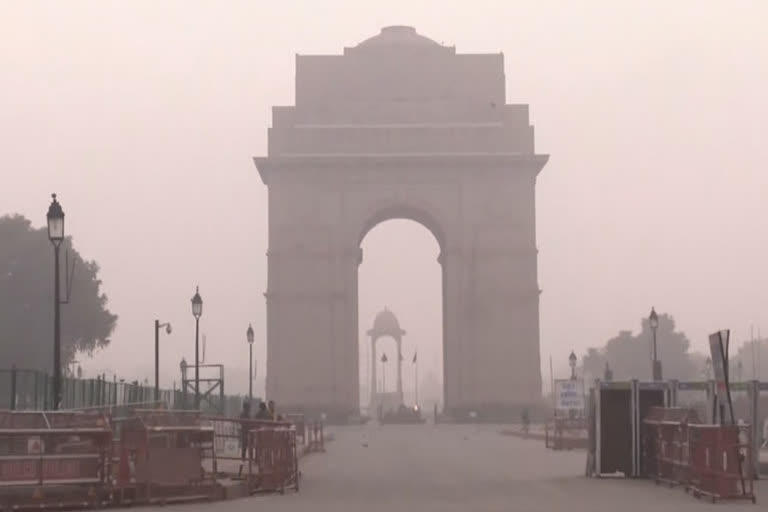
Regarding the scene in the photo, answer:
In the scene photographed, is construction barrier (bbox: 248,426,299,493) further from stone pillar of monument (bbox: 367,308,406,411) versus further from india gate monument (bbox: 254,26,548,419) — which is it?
stone pillar of monument (bbox: 367,308,406,411)

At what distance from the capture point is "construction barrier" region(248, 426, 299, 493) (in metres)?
21.2

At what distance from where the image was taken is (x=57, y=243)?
23688mm

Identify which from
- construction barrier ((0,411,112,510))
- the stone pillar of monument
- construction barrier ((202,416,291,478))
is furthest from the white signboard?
the stone pillar of monument

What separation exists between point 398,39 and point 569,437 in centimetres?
3583

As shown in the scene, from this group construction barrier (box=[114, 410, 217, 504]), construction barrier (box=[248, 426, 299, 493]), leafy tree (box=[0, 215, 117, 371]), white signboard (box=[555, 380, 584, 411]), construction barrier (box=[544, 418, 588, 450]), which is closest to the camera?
construction barrier (box=[114, 410, 217, 504])

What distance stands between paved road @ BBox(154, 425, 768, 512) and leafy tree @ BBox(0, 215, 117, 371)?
44.5 meters

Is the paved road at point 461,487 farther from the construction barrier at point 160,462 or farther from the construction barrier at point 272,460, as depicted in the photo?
the construction barrier at point 160,462

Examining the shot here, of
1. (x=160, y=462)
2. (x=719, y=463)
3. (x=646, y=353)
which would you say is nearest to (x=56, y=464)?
(x=160, y=462)

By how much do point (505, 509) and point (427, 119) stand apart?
5258 cm

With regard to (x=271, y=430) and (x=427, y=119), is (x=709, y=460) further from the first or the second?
(x=427, y=119)

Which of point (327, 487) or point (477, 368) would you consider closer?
point (327, 487)

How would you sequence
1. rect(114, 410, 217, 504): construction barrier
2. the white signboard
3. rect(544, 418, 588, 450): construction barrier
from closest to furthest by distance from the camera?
rect(114, 410, 217, 504): construction barrier, rect(544, 418, 588, 450): construction barrier, the white signboard

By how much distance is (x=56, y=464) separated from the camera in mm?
18422

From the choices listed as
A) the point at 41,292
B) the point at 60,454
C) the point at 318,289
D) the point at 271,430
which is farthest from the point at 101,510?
the point at 41,292
